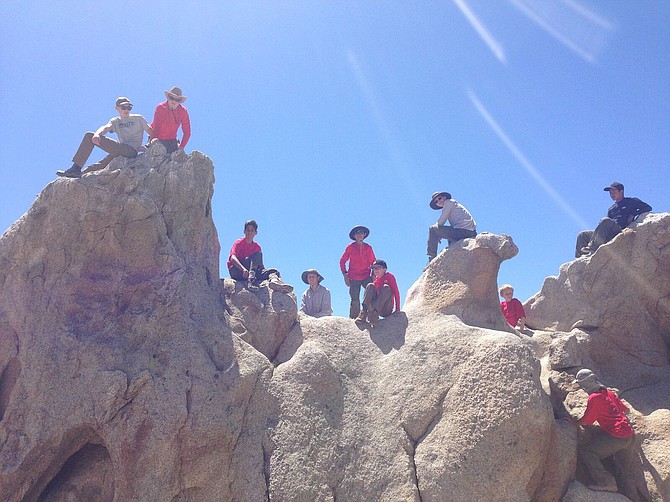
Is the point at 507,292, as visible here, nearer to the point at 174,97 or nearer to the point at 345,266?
the point at 345,266

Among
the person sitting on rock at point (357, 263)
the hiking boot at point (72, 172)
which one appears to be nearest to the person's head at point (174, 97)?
the hiking boot at point (72, 172)

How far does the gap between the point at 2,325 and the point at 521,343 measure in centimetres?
925

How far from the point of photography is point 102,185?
9648mm

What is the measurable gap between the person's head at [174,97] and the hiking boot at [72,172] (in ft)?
7.98

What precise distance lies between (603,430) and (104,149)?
11.0 m

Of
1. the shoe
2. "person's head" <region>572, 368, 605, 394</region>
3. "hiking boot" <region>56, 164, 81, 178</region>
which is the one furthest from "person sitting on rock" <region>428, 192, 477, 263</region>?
"hiking boot" <region>56, 164, 81, 178</region>

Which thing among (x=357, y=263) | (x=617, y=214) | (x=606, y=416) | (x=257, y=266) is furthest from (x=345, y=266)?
(x=617, y=214)

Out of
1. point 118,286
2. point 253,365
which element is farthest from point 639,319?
point 118,286

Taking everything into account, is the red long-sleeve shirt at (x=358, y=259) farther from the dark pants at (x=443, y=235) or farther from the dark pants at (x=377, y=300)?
the dark pants at (x=443, y=235)

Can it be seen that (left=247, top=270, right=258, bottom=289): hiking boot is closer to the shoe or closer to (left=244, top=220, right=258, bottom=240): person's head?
(left=244, top=220, right=258, bottom=240): person's head

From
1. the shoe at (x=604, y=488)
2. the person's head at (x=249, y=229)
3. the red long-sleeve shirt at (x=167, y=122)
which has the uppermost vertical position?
the red long-sleeve shirt at (x=167, y=122)

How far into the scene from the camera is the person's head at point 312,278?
13.0 metres

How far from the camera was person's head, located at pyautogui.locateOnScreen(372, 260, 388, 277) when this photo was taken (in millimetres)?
10914

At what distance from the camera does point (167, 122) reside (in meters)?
11.1
